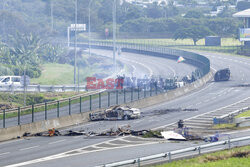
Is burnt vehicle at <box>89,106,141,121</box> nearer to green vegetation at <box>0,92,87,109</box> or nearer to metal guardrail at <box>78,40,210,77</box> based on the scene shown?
green vegetation at <box>0,92,87,109</box>

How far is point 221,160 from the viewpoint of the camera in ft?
79.2

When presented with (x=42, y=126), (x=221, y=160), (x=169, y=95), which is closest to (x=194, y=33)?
(x=169, y=95)

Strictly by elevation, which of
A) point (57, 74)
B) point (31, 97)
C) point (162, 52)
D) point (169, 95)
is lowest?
point (57, 74)

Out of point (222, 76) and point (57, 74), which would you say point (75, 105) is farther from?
point (57, 74)

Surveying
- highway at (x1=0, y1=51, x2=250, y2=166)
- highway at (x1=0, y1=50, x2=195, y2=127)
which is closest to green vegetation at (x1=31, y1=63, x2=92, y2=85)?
highway at (x1=0, y1=50, x2=195, y2=127)

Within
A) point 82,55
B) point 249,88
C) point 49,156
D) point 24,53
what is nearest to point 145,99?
point 249,88

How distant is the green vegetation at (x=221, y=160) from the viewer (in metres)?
23.2

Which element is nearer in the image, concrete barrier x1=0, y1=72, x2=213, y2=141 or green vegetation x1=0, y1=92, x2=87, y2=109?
concrete barrier x1=0, y1=72, x2=213, y2=141

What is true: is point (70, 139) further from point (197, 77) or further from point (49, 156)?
point (197, 77)

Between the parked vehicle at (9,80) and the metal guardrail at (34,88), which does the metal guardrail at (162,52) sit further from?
the parked vehicle at (9,80)

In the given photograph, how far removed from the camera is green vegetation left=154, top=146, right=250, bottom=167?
913 inches

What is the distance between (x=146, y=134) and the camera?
3412 cm

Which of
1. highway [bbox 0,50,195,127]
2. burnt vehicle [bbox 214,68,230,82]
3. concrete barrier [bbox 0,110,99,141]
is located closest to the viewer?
concrete barrier [bbox 0,110,99,141]

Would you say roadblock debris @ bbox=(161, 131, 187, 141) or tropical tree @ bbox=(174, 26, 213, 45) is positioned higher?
tropical tree @ bbox=(174, 26, 213, 45)
